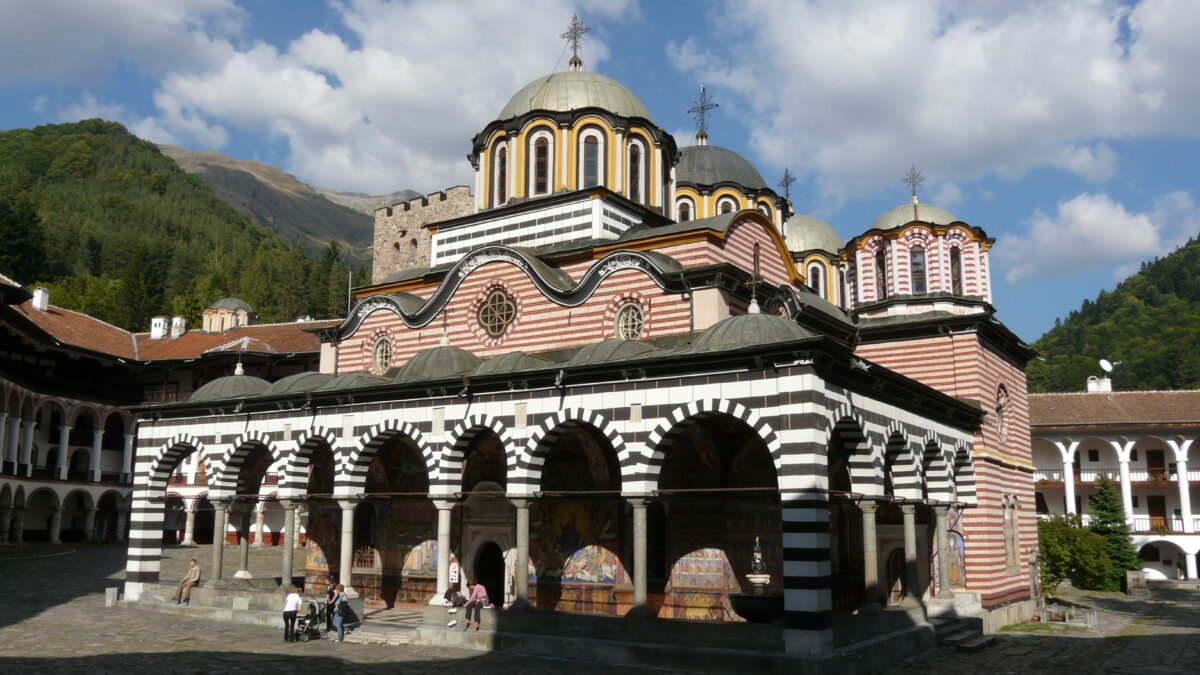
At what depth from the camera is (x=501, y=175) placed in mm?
23188

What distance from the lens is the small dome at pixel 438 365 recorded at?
58.4 feet

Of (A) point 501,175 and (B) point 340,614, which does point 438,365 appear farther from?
(A) point 501,175

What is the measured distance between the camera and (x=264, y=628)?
17.0 meters

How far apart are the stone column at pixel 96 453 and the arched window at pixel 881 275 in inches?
1173

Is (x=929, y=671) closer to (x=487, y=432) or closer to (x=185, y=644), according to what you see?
(x=487, y=432)

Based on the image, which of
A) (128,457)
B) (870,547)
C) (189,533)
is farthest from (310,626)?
(128,457)

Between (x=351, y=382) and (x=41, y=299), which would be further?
(x=41, y=299)

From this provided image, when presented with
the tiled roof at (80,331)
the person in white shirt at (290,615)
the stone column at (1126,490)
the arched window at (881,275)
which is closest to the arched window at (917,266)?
the arched window at (881,275)

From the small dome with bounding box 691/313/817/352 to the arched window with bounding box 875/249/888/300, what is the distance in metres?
11.5

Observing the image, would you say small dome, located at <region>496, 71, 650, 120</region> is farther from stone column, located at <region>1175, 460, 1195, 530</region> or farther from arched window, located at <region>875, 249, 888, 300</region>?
stone column, located at <region>1175, 460, 1195, 530</region>

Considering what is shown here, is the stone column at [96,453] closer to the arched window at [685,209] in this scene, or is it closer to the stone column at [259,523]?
the stone column at [259,523]

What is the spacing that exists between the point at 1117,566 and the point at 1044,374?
139 ft

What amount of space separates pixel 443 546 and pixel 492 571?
371 cm

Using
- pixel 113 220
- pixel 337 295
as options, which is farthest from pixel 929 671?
pixel 113 220
